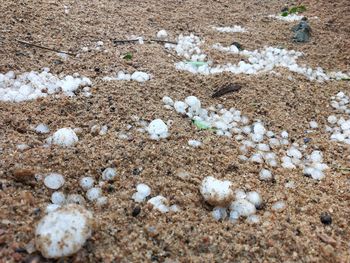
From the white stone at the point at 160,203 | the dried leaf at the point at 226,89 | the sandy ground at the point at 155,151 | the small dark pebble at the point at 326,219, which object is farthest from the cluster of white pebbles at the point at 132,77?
the small dark pebble at the point at 326,219

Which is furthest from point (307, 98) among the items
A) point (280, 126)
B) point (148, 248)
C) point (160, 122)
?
point (148, 248)

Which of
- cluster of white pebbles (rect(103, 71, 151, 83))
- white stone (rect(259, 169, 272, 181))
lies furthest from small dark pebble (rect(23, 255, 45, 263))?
cluster of white pebbles (rect(103, 71, 151, 83))

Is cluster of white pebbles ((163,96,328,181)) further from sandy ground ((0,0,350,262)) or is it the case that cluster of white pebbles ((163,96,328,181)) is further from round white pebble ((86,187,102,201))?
round white pebble ((86,187,102,201))

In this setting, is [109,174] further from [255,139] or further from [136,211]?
[255,139]

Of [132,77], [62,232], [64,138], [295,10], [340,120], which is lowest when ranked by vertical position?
[295,10]

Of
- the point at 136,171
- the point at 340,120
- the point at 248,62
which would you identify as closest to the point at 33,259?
the point at 136,171

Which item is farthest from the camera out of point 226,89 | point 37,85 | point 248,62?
point 248,62

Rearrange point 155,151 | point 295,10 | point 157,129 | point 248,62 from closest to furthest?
point 155,151 < point 157,129 < point 248,62 < point 295,10

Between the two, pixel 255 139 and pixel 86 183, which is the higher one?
pixel 86 183
